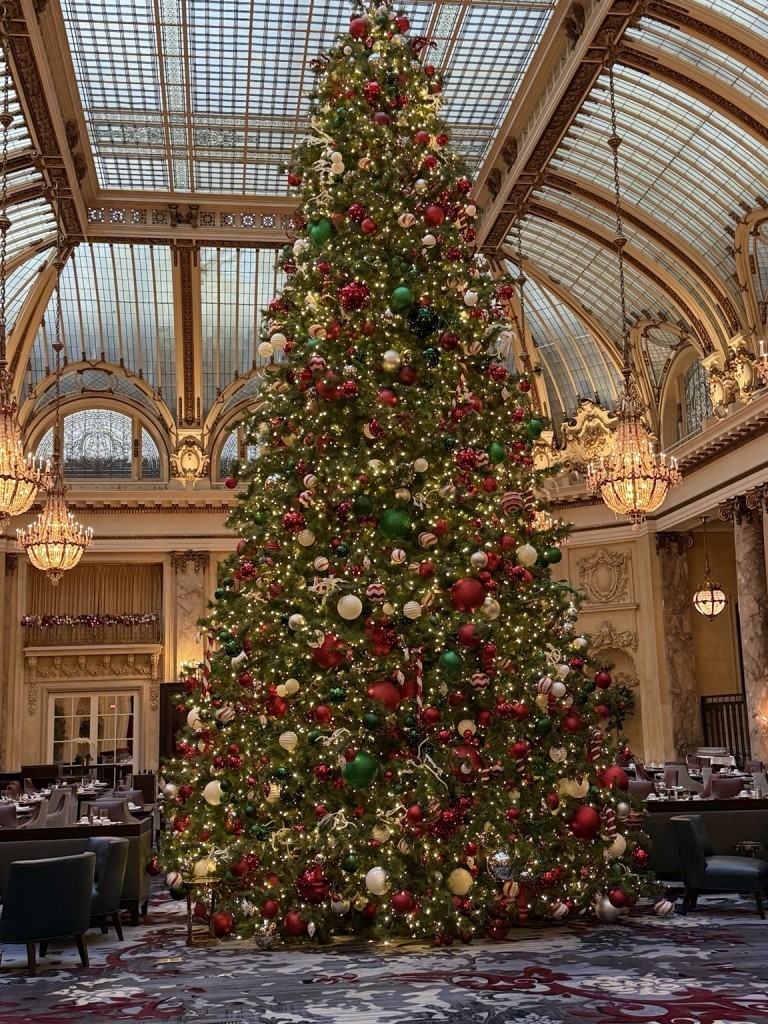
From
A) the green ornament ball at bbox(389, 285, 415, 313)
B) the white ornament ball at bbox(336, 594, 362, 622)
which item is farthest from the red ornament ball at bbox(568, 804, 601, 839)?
the green ornament ball at bbox(389, 285, 415, 313)

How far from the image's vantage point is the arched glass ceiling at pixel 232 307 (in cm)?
2052

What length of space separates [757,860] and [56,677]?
55.4 feet

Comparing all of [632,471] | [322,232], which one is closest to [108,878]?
[322,232]

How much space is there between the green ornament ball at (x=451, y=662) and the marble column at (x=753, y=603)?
1160cm

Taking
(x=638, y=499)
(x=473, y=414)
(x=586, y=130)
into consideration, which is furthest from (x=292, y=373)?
(x=586, y=130)

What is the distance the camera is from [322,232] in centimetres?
740

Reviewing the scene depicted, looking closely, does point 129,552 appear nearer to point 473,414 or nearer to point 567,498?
point 567,498

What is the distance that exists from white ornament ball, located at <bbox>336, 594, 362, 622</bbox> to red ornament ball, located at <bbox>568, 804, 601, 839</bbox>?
6.06 feet

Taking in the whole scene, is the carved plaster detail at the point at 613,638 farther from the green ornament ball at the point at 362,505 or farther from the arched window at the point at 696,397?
the green ornament ball at the point at 362,505

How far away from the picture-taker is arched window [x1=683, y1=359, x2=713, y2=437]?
65.4 ft

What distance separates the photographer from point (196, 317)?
834 inches

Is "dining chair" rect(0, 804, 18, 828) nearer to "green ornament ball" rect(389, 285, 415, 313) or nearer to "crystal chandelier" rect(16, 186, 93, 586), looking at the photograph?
"crystal chandelier" rect(16, 186, 93, 586)

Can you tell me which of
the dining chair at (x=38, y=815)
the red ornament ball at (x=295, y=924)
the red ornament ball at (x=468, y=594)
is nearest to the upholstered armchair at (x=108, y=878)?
the red ornament ball at (x=295, y=924)

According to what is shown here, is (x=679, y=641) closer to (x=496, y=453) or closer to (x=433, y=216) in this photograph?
(x=496, y=453)
